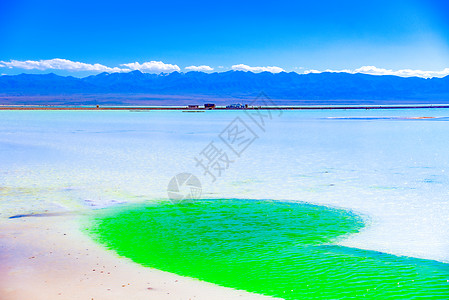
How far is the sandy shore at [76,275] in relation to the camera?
4.60m

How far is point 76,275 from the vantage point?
5.04 metres

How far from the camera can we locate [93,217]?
24.8 ft

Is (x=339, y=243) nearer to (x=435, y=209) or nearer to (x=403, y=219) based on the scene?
(x=403, y=219)

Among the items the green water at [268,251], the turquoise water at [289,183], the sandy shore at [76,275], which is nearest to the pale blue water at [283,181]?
the turquoise water at [289,183]

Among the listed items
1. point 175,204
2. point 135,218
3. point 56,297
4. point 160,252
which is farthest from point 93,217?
point 56,297

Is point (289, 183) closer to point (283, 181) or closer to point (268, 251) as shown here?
point (283, 181)

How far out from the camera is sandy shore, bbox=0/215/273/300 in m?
4.60

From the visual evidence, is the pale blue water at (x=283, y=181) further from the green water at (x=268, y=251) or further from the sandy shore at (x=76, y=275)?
the sandy shore at (x=76, y=275)

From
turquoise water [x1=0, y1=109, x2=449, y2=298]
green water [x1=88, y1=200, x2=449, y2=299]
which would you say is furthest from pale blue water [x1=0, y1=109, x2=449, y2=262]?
green water [x1=88, y1=200, x2=449, y2=299]

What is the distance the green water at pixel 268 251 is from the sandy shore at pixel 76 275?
0.22 metres

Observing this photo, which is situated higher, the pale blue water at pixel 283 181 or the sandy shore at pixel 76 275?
the pale blue water at pixel 283 181

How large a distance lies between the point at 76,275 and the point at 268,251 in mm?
2292

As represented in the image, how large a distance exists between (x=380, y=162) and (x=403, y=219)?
7179mm

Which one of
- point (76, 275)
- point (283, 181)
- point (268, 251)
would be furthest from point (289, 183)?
point (76, 275)
